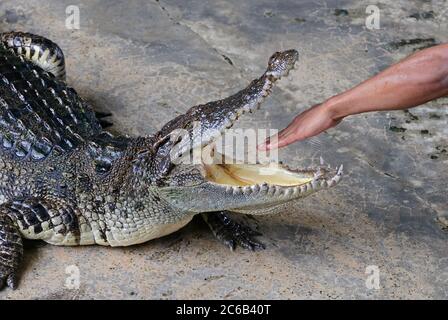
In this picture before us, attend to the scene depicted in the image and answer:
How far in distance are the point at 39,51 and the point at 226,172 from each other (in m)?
1.99

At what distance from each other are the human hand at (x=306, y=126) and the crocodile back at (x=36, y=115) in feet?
3.31

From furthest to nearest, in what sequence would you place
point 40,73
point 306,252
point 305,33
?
point 305,33 → point 40,73 → point 306,252

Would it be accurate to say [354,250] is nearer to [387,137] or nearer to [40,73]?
[387,137]

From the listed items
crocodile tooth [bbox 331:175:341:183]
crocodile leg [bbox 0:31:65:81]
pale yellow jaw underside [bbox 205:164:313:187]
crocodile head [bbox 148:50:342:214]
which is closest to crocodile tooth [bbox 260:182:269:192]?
crocodile head [bbox 148:50:342:214]

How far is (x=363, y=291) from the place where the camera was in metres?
3.70

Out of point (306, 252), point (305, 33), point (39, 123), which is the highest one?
point (305, 33)

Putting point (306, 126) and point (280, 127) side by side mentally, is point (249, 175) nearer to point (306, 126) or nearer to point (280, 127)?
point (306, 126)

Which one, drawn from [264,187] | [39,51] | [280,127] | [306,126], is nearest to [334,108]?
[306,126]

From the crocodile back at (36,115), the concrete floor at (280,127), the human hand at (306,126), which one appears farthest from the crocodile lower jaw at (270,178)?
the crocodile back at (36,115)

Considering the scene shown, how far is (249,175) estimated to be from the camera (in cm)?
371

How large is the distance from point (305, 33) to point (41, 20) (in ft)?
6.38
